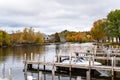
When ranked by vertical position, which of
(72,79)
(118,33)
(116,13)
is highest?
(116,13)

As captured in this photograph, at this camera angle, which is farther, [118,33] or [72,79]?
[118,33]

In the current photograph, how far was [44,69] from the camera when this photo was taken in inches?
1813

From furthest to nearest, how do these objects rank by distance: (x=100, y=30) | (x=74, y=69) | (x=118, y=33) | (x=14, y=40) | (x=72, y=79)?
(x=14, y=40)
(x=100, y=30)
(x=118, y=33)
(x=74, y=69)
(x=72, y=79)

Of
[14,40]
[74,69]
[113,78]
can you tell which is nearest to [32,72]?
[74,69]

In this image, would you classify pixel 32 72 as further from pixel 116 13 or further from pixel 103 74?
pixel 116 13

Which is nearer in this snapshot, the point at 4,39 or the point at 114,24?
the point at 114,24

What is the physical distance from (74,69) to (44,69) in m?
5.50

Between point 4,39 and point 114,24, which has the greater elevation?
point 114,24

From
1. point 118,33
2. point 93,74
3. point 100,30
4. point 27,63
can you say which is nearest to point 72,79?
point 93,74

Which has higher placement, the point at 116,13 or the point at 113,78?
the point at 116,13

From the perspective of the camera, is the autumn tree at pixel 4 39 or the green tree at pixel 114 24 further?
the autumn tree at pixel 4 39

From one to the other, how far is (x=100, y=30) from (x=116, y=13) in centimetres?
2042

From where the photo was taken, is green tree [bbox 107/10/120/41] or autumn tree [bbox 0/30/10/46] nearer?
green tree [bbox 107/10/120/41]

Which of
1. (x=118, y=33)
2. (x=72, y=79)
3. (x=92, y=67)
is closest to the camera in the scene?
(x=92, y=67)
